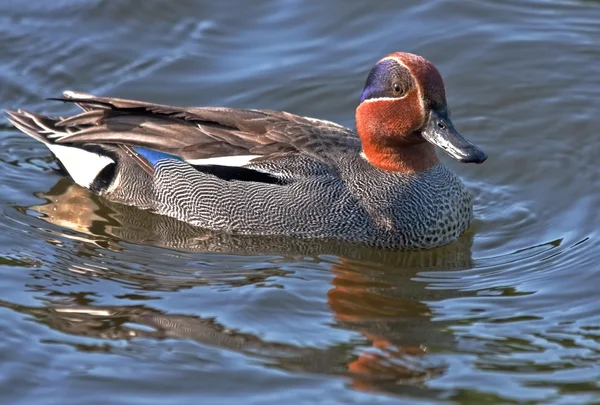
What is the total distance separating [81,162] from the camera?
10219 millimetres

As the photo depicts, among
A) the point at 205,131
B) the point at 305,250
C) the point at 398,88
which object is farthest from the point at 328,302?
the point at 205,131

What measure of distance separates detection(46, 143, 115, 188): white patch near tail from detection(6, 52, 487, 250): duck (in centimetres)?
25

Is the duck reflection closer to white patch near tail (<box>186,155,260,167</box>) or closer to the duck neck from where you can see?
white patch near tail (<box>186,155,260,167</box>)

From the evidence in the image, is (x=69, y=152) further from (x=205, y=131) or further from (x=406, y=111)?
(x=406, y=111)

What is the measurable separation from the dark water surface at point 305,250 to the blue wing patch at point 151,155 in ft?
1.70

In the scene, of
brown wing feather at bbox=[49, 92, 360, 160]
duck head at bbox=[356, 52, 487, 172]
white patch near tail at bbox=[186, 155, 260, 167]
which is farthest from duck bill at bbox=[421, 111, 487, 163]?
white patch near tail at bbox=[186, 155, 260, 167]

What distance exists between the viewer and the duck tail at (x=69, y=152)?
10.1 meters

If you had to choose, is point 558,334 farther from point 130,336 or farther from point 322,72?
point 322,72

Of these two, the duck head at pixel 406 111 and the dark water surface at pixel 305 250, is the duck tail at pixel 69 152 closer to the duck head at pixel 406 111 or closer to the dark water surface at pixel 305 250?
the dark water surface at pixel 305 250

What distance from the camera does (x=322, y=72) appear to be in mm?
12258

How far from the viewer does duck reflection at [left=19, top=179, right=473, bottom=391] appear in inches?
289

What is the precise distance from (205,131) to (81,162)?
1.37 meters

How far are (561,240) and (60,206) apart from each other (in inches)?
171

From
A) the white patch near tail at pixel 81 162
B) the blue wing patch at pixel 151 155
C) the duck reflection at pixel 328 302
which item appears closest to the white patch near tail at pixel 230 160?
the blue wing patch at pixel 151 155
